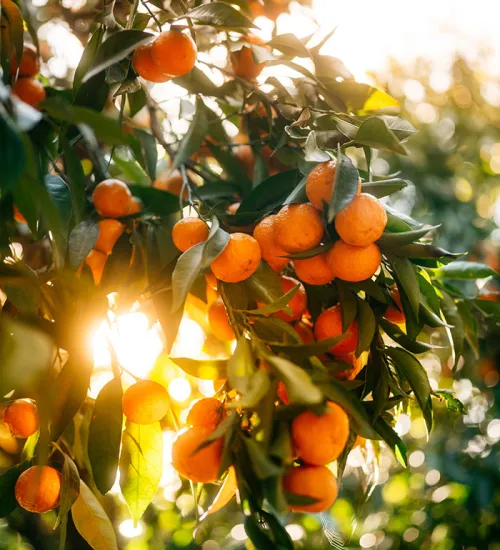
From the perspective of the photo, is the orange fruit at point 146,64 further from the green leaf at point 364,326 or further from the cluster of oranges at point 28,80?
the green leaf at point 364,326

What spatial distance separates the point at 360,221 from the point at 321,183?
0.24 ft

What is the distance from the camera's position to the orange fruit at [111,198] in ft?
3.00

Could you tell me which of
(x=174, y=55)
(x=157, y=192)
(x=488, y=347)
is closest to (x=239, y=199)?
(x=157, y=192)

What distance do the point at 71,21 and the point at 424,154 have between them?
1350 millimetres

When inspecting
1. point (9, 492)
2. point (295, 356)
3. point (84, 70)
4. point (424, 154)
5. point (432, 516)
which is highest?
point (84, 70)

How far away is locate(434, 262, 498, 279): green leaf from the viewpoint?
1.05 meters

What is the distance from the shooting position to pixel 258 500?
0.61m

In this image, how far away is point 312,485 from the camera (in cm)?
62

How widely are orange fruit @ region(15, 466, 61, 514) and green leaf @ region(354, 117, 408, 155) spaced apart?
0.57 metres

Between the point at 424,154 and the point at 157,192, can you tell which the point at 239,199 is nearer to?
the point at 157,192

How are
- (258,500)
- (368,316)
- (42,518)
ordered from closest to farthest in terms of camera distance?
(258,500) → (368,316) → (42,518)

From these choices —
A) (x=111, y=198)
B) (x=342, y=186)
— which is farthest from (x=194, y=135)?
(x=342, y=186)

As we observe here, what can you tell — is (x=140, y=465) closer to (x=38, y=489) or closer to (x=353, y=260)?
(x=38, y=489)

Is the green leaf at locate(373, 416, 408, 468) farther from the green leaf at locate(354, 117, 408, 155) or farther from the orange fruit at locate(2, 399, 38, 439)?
the orange fruit at locate(2, 399, 38, 439)
